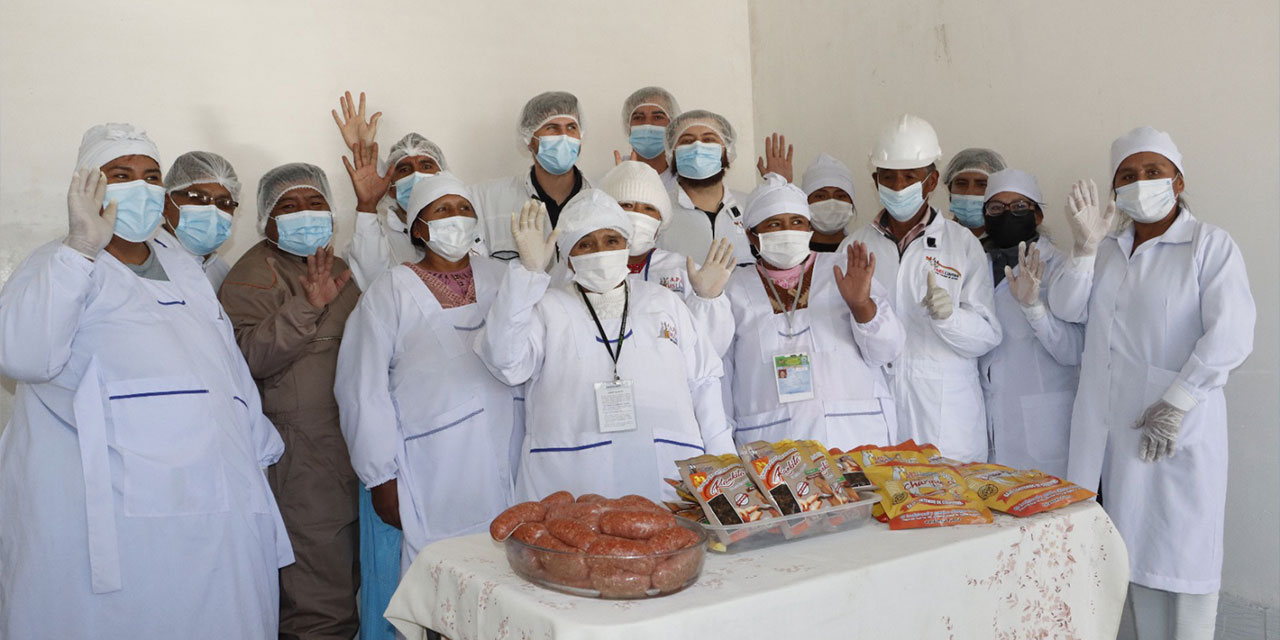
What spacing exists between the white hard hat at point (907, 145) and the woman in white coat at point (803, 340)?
57 cm

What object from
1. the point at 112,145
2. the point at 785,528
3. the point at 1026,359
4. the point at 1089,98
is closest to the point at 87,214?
the point at 112,145

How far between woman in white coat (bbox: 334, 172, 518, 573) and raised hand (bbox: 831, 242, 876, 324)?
4.34 feet

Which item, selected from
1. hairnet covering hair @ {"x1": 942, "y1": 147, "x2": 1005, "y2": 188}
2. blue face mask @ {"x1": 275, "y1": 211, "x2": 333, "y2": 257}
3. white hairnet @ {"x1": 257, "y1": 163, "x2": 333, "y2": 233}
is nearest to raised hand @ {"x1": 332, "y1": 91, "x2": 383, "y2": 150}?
white hairnet @ {"x1": 257, "y1": 163, "x2": 333, "y2": 233}

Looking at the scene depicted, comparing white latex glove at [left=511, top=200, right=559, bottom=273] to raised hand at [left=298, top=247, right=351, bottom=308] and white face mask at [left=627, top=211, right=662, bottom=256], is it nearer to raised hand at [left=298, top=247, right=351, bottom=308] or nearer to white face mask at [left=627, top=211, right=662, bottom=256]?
white face mask at [left=627, top=211, right=662, bottom=256]

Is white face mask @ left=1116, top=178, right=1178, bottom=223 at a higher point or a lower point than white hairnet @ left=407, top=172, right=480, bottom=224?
lower

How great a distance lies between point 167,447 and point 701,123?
8.44 feet

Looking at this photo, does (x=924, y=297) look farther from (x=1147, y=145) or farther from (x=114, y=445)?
(x=114, y=445)

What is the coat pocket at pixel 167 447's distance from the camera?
2.89 meters

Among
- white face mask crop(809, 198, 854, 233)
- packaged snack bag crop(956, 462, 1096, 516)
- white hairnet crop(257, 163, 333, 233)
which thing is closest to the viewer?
packaged snack bag crop(956, 462, 1096, 516)

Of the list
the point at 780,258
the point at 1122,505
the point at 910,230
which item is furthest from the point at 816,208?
the point at 1122,505

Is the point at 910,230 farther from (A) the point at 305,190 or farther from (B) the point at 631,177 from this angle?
(A) the point at 305,190

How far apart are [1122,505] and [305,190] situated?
3.32 meters

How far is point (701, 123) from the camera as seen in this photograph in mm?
4453

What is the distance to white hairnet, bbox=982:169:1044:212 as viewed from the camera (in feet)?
14.2
